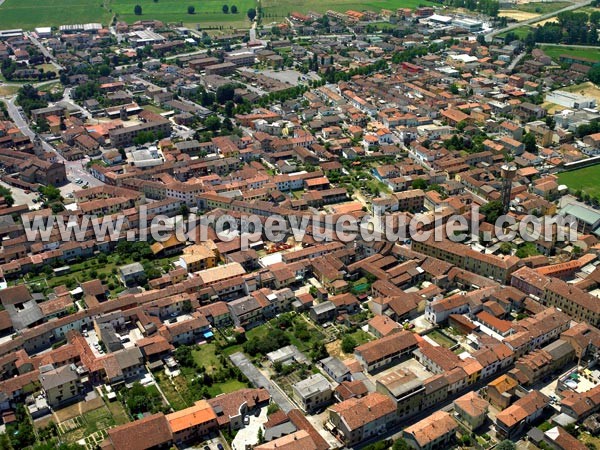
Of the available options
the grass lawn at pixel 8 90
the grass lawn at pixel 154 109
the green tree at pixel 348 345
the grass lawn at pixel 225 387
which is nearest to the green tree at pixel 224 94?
the grass lawn at pixel 154 109

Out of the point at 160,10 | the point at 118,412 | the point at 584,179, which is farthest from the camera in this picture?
the point at 160,10

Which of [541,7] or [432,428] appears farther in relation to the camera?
[541,7]

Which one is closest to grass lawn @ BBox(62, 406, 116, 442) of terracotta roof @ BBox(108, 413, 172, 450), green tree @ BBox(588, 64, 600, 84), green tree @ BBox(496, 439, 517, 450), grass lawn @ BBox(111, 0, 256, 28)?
terracotta roof @ BBox(108, 413, 172, 450)

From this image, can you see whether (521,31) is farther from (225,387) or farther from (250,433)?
(250,433)

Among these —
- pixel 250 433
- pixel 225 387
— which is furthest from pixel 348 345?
pixel 250 433

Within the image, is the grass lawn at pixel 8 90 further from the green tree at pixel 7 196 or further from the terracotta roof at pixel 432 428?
the terracotta roof at pixel 432 428

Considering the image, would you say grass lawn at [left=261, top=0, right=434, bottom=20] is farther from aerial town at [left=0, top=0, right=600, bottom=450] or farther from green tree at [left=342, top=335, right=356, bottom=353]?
green tree at [left=342, top=335, right=356, bottom=353]

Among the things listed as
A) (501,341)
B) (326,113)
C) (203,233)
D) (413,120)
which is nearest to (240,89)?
(326,113)
